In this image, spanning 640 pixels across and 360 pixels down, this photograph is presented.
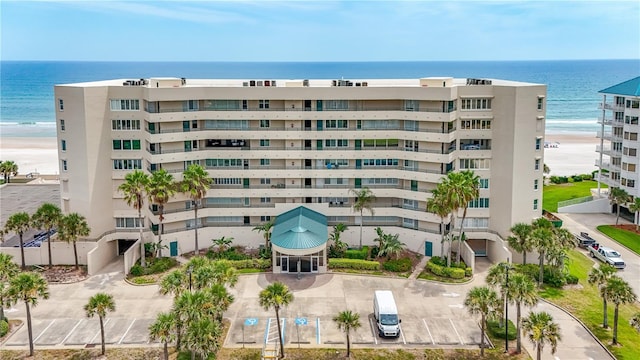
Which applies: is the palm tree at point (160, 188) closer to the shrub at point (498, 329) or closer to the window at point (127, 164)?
the window at point (127, 164)

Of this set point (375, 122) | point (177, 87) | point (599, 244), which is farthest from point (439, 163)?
point (177, 87)

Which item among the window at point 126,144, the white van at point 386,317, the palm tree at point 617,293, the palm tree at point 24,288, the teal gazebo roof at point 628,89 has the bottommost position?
the white van at point 386,317

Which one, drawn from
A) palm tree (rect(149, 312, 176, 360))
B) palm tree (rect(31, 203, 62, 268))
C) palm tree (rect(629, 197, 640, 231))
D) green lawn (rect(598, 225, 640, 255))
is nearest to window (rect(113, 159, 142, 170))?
palm tree (rect(31, 203, 62, 268))

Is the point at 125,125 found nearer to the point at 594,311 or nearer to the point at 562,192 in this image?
the point at 594,311

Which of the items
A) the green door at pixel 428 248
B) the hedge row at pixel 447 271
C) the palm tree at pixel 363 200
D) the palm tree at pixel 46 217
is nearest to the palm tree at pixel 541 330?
the hedge row at pixel 447 271

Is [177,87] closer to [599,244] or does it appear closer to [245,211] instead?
[245,211]

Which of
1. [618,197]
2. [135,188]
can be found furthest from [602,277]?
[135,188]
